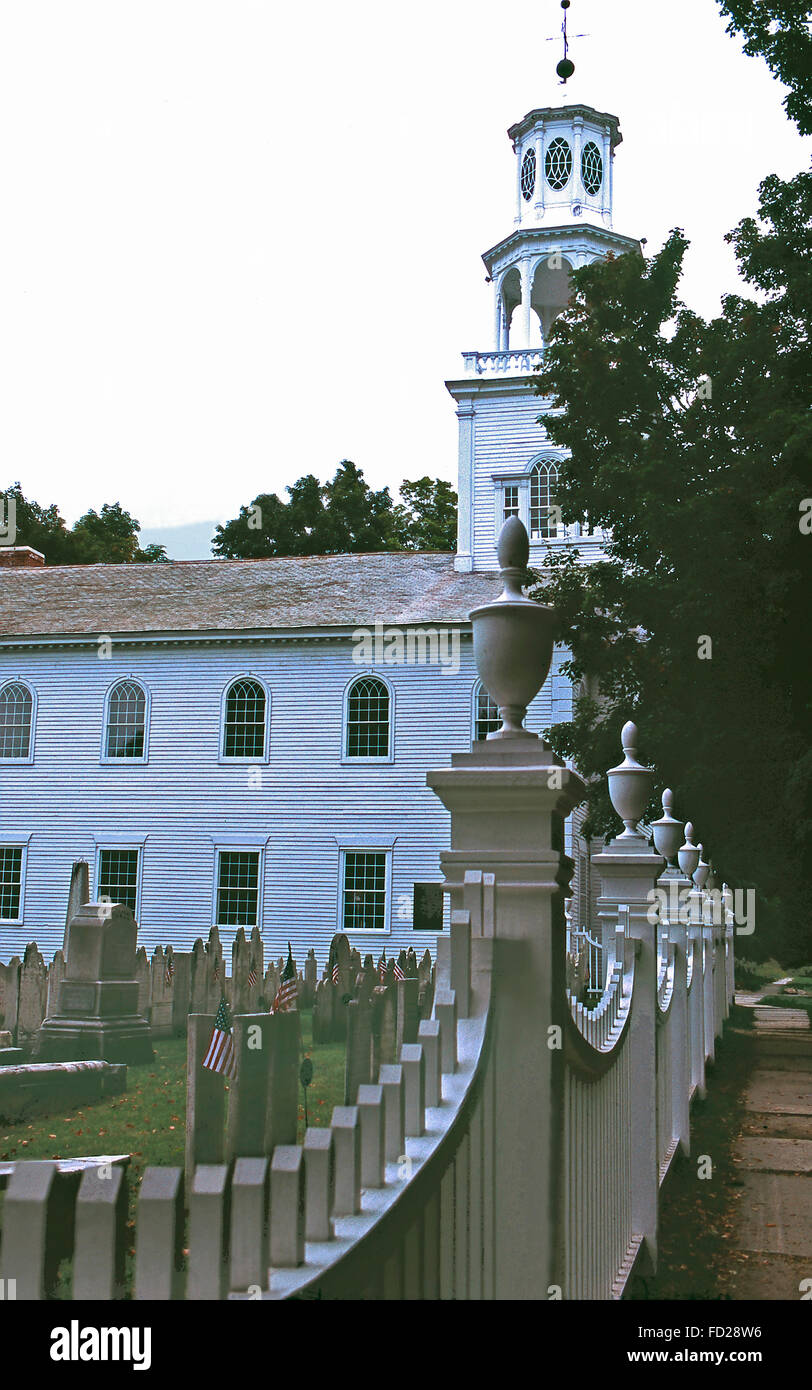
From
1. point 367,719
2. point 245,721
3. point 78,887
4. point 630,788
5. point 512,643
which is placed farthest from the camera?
point 245,721

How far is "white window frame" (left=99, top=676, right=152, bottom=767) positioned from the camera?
29.7 meters

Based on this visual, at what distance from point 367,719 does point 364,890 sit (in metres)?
3.72

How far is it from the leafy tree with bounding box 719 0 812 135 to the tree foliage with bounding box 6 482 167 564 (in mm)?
37972

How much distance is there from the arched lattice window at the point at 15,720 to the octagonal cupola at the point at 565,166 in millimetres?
17112

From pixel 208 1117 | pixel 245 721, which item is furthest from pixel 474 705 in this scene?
pixel 208 1117

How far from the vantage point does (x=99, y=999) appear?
46.2ft

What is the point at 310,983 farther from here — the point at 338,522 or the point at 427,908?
the point at 338,522

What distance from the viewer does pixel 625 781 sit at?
9289 mm

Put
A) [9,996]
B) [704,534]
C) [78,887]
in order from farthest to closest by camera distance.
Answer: [704,534], [78,887], [9,996]

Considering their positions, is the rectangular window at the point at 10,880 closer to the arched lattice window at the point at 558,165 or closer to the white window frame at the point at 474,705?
the white window frame at the point at 474,705

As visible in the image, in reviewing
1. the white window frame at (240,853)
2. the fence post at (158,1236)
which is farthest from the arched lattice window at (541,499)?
the fence post at (158,1236)

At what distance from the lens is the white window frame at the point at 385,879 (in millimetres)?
27312

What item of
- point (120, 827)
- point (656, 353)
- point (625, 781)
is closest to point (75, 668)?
point (120, 827)

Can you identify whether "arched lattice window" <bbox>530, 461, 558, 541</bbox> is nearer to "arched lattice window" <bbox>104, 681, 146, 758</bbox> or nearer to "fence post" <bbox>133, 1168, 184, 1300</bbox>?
"arched lattice window" <bbox>104, 681, 146, 758</bbox>
